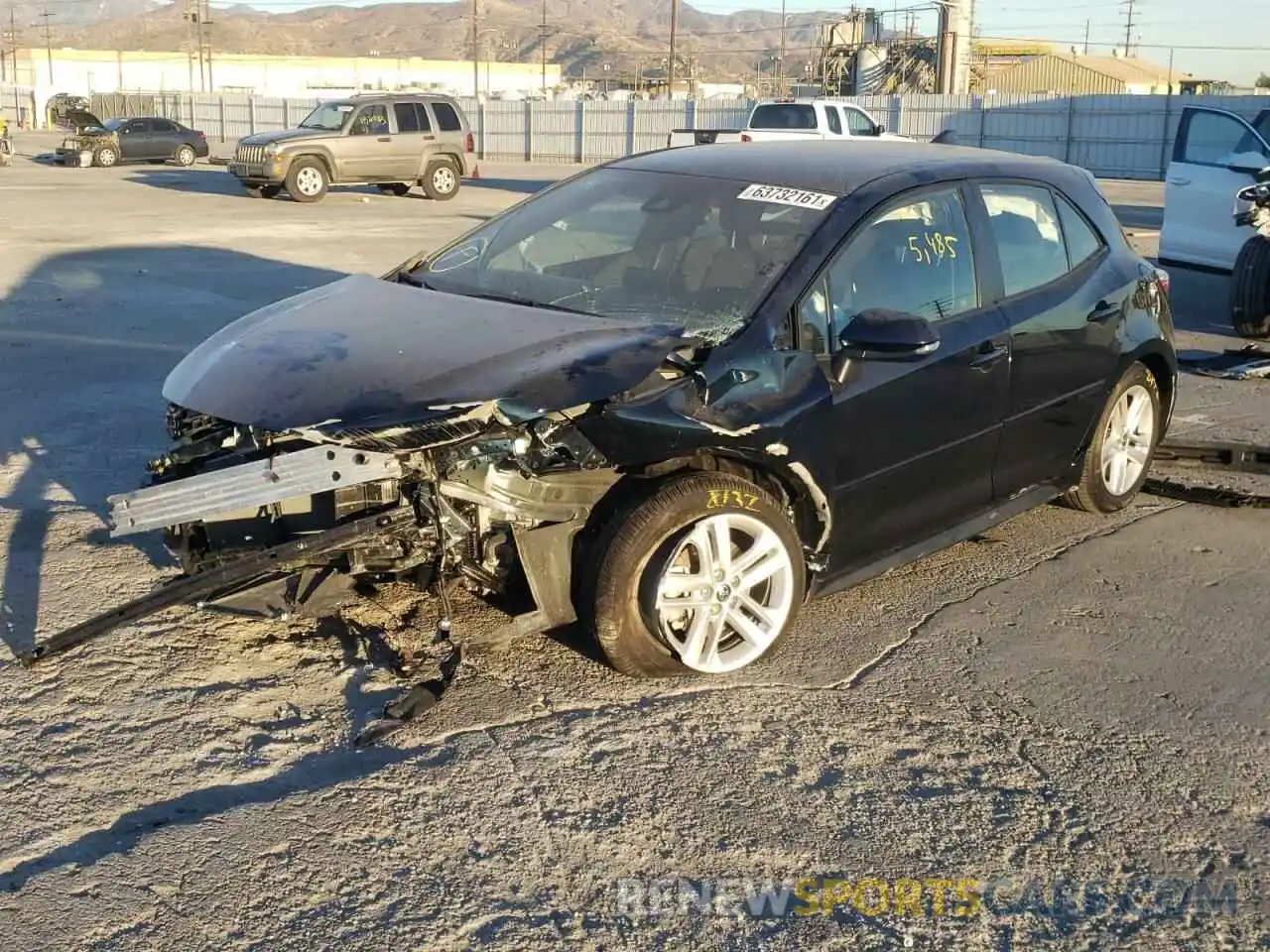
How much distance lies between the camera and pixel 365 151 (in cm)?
2342

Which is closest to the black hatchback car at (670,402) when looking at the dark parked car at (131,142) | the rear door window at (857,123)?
the rear door window at (857,123)

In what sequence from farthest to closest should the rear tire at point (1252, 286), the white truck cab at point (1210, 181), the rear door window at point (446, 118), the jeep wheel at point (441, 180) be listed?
the rear door window at point (446, 118) < the jeep wheel at point (441, 180) < the white truck cab at point (1210, 181) < the rear tire at point (1252, 286)

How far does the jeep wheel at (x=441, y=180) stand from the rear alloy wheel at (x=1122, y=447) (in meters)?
20.0

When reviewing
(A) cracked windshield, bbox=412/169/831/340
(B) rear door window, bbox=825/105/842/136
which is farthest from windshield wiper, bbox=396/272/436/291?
(B) rear door window, bbox=825/105/842/136

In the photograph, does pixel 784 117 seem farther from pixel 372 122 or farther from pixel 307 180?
pixel 307 180

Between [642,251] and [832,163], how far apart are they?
0.80 m

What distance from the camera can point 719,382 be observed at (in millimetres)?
3939

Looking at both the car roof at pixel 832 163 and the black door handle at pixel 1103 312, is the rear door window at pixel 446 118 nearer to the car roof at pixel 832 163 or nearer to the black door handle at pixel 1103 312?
the car roof at pixel 832 163

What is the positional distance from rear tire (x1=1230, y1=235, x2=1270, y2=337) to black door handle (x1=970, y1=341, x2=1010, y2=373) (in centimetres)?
620

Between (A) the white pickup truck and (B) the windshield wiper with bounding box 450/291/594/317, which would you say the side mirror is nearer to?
(B) the windshield wiper with bounding box 450/291/594/317

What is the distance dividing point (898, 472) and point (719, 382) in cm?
88

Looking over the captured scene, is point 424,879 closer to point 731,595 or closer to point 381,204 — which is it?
point 731,595

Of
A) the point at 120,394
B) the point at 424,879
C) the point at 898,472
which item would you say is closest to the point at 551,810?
the point at 424,879

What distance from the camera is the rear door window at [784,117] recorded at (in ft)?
76.9
